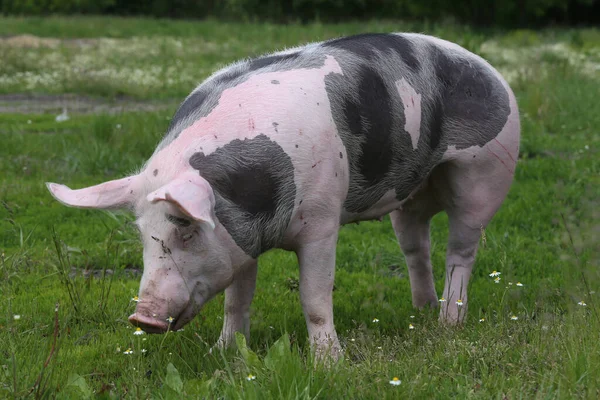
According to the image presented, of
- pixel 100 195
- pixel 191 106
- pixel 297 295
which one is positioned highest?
pixel 191 106

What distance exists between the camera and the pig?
3.69m

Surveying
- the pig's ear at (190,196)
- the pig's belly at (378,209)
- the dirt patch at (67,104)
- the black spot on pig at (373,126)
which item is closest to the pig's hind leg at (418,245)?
the pig's belly at (378,209)

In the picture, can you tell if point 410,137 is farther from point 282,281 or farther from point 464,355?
point 282,281

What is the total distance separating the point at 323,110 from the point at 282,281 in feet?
6.33

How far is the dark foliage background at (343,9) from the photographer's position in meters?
36.4

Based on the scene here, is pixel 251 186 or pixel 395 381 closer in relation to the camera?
pixel 395 381

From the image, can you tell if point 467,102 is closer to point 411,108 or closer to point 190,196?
point 411,108

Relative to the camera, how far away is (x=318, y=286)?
4.12m

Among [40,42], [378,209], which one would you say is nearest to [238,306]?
[378,209]

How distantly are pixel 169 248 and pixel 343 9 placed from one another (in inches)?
1573

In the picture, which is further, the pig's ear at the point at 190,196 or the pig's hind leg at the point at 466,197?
the pig's hind leg at the point at 466,197

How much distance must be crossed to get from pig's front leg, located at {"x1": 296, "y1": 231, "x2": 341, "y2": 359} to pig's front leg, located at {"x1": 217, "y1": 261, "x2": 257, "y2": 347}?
424mm

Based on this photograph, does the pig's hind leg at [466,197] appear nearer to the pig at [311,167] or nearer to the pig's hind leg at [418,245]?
the pig at [311,167]

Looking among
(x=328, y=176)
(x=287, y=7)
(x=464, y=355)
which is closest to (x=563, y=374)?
(x=464, y=355)
